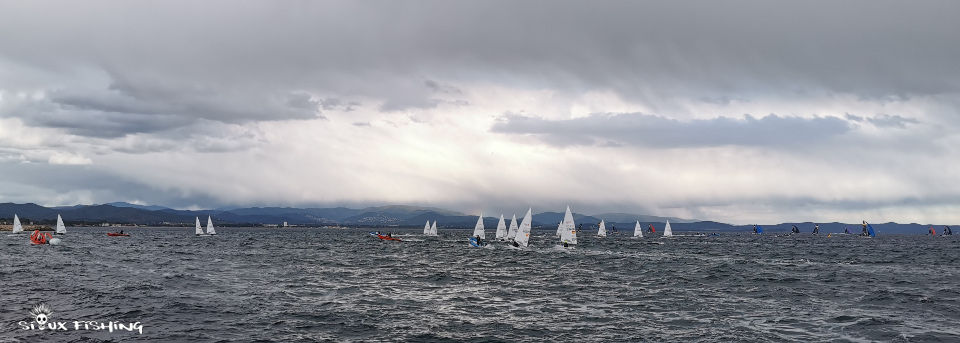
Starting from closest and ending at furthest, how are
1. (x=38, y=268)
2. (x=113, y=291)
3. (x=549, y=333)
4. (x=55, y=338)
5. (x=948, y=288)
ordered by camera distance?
1. (x=55, y=338)
2. (x=549, y=333)
3. (x=113, y=291)
4. (x=948, y=288)
5. (x=38, y=268)

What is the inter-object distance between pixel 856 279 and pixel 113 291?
6351 centimetres

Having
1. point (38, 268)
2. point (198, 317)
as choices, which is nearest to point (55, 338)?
point (198, 317)

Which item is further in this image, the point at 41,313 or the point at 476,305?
the point at 476,305

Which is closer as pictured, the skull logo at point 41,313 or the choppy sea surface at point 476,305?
the choppy sea surface at point 476,305

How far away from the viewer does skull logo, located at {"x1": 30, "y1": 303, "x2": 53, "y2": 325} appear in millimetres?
29606

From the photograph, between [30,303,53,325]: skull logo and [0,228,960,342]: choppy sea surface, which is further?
[30,303,53,325]: skull logo

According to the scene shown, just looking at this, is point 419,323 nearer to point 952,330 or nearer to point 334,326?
point 334,326

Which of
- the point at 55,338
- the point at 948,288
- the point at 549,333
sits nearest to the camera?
the point at 55,338

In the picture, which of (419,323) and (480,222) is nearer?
(419,323)

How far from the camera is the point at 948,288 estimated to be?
4853cm

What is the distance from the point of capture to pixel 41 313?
31.8m

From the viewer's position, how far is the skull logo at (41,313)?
2961 centimetres

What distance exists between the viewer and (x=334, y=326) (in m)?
30.4

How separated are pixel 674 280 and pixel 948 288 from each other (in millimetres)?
21212
